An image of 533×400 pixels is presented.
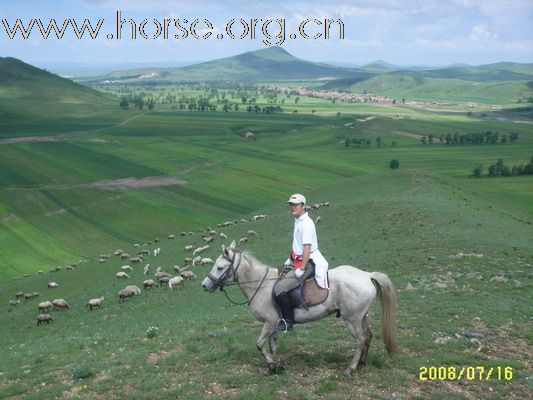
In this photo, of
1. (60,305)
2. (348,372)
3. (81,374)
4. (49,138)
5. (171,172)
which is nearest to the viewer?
(348,372)

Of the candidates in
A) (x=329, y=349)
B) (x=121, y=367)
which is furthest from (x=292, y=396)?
(x=121, y=367)

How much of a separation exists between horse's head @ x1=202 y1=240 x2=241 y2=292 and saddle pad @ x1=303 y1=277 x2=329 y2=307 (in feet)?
7.11

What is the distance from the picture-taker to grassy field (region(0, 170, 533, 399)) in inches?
480

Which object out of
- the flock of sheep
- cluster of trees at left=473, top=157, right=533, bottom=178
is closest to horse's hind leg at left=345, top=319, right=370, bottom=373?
the flock of sheep

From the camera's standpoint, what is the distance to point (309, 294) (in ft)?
42.1

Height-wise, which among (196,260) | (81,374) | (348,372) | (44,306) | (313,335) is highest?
(348,372)

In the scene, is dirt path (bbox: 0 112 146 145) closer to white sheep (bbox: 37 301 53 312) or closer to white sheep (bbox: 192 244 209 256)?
white sheep (bbox: 192 244 209 256)

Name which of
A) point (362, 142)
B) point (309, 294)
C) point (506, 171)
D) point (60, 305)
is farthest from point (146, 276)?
point (362, 142)

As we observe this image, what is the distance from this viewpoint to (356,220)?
42.2m

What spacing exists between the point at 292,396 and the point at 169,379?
3516 millimetres

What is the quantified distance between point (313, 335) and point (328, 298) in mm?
3618

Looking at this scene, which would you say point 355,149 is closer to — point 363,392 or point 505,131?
point 505,131

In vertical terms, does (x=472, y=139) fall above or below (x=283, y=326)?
above
